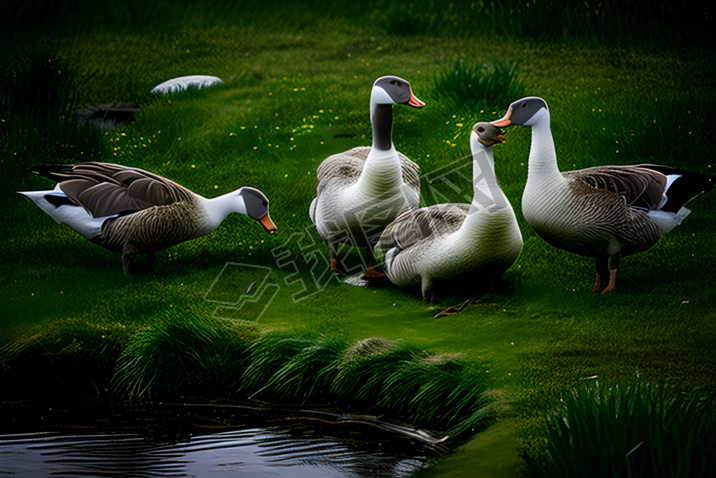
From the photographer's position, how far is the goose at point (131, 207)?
29.6 feet

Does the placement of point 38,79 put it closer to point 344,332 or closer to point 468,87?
point 468,87

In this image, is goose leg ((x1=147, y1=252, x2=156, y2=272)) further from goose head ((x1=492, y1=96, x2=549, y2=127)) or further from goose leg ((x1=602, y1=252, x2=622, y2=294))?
goose leg ((x1=602, y1=252, x2=622, y2=294))

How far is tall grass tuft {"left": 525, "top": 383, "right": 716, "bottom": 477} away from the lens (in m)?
5.10

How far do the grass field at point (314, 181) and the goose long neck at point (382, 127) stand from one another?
1437 millimetres

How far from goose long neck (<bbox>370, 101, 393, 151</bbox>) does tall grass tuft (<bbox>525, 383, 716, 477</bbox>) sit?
158 inches

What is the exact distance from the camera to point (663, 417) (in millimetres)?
5438

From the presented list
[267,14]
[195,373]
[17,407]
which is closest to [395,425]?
[195,373]

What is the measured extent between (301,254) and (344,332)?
1965mm

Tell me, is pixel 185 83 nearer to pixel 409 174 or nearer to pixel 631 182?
pixel 409 174

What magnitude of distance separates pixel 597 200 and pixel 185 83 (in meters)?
9.05

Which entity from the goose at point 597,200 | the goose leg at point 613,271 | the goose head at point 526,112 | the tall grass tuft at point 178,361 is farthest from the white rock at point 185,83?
the goose leg at point 613,271

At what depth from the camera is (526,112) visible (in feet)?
26.8

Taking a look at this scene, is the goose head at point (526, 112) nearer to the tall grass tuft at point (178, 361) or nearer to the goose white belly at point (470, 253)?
the goose white belly at point (470, 253)

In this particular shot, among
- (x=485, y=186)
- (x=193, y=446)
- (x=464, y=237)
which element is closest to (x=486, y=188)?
(x=485, y=186)
